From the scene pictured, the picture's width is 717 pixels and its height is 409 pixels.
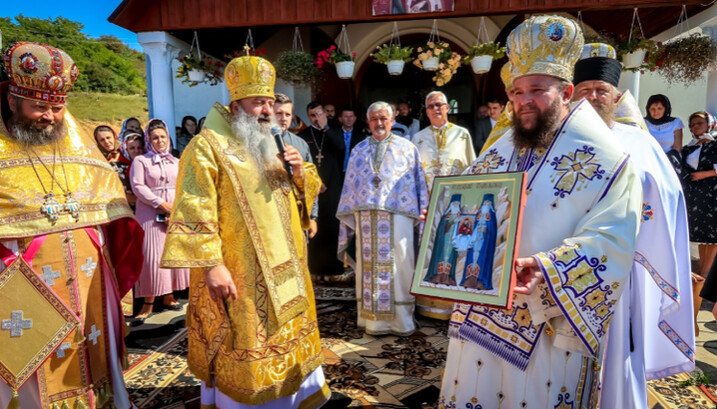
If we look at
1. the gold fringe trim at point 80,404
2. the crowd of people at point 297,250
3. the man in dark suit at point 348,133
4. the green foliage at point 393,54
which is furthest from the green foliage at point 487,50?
the gold fringe trim at point 80,404

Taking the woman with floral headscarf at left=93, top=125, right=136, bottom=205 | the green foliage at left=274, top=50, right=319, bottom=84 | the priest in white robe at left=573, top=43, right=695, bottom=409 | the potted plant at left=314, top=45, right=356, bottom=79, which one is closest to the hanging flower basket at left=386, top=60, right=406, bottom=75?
the potted plant at left=314, top=45, right=356, bottom=79

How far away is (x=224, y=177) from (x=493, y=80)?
31.9 feet

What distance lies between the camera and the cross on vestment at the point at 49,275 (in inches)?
91.1

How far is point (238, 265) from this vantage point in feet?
8.02

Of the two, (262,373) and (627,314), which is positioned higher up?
(627,314)

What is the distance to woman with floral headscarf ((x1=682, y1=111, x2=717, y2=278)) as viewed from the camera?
5.98m

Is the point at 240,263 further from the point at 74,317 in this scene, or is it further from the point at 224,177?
the point at 74,317

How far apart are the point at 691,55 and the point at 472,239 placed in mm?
7526

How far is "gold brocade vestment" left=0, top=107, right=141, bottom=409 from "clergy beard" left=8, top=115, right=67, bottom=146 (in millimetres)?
29

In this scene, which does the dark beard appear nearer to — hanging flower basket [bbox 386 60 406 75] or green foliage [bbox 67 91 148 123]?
hanging flower basket [bbox 386 60 406 75]

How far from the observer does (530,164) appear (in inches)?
74.5

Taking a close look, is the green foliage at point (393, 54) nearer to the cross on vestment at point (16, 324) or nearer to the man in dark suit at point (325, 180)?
the man in dark suit at point (325, 180)

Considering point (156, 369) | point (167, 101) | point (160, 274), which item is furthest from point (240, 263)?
point (167, 101)

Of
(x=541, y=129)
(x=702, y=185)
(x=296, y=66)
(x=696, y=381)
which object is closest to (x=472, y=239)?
(x=541, y=129)
